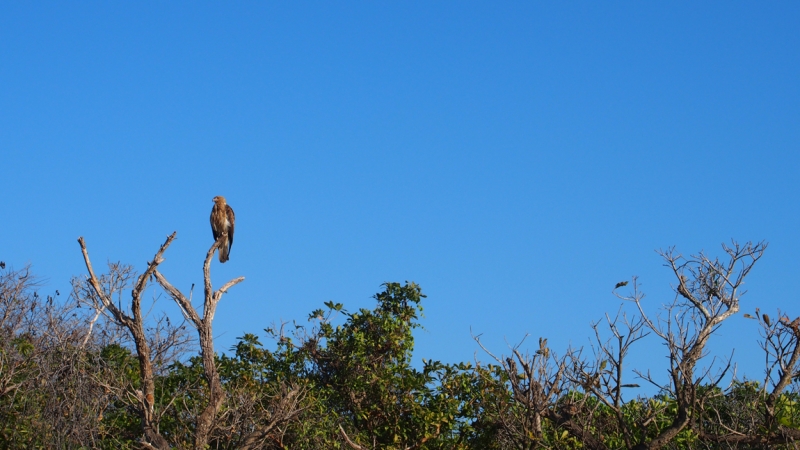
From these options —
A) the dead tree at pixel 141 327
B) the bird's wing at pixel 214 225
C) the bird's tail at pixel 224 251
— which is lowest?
the dead tree at pixel 141 327

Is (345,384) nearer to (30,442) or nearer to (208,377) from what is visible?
(208,377)

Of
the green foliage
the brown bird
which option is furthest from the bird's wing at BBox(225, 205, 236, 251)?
the green foliage

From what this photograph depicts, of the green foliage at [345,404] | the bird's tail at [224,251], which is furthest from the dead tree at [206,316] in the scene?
the bird's tail at [224,251]

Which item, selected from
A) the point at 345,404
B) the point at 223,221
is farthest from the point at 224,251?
the point at 345,404

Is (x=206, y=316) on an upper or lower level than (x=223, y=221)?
lower

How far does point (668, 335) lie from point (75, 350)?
27.3ft

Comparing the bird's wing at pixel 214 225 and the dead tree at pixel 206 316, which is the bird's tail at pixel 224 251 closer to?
the bird's wing at pixel 214 225

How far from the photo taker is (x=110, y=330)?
64.7 feet

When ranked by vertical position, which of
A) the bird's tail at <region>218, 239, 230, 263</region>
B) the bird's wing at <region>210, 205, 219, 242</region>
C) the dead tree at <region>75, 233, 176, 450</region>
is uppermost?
the bird's wing at <region>210, 205, 219, 242</region>

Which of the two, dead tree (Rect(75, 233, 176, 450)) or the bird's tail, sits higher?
the bird's tail

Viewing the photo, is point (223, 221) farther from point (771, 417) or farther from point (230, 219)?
point (771, 417)

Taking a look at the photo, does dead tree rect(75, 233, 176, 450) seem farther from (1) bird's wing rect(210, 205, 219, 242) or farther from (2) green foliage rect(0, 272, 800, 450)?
(1) bird's wing rect(210, 205, 219, 242)

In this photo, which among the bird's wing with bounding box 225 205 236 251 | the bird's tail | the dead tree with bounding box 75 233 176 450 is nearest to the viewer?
the dead tree with bounding box 75 233 176 450

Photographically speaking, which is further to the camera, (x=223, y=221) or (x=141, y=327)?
(x=223, y=221)
